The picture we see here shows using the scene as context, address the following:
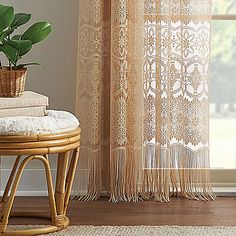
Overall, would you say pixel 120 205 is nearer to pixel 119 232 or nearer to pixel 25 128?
pixel 119 232

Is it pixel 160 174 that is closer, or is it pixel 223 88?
pixel 160 174

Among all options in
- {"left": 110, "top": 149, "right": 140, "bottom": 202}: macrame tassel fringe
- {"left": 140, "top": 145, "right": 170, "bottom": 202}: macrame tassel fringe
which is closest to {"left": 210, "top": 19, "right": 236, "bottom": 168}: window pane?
{"left": 140, "top": 145, "right": 170, "bottom": 202}: macrame tassel fringe

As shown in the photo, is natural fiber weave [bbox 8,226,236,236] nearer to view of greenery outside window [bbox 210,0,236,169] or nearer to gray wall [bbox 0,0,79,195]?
gray wall [bbox 0,0,79,195]

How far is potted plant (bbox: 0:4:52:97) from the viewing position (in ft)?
8.71

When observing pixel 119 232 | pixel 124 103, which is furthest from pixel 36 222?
pixel 124 103

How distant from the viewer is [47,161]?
267 centimetres

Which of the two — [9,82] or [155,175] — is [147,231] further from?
[9,82]

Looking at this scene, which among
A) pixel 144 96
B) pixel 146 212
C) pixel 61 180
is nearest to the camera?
pixel 61 180

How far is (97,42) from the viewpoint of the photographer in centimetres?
324

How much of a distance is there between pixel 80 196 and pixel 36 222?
48 centimetres

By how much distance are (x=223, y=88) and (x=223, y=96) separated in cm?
4

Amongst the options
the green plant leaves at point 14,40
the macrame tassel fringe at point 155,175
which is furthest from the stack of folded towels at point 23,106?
the macrame tassel fringe at point 155,175

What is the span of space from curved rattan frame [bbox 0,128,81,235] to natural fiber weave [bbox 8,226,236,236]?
66 millimetres

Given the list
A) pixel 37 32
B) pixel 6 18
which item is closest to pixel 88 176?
pixel 37 32
